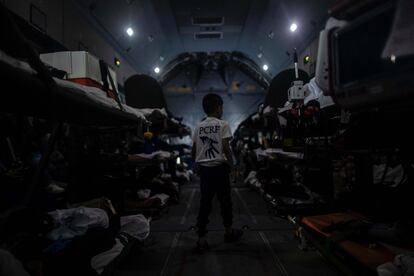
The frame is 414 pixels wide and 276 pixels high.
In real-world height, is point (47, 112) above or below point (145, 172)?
above

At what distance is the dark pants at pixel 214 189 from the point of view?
265 centimetres

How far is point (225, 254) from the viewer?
241 cm

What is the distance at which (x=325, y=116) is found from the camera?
2.45m

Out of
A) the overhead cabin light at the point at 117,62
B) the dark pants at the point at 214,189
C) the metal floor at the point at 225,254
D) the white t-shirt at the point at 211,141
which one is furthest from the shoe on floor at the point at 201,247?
the overhead cabin light at the point at 117,62

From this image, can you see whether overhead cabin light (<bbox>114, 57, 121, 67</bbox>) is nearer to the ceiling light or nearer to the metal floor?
the ceiling light

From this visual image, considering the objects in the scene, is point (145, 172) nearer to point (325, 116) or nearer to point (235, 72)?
point (325, 116)

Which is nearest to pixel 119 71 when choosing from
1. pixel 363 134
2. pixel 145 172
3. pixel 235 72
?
pixel 145 172

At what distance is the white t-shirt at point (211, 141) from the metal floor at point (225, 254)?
0.79 metres

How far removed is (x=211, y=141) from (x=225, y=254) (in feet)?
3.29

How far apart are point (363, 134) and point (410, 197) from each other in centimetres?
96

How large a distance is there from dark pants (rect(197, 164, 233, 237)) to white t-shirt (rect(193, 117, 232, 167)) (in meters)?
0.07

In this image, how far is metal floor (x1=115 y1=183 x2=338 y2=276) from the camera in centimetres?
209

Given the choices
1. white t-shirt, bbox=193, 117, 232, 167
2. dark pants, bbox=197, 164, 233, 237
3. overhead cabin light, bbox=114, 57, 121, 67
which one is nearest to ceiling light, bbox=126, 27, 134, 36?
overhead cabin light, bbox=114, 57, 121, 67

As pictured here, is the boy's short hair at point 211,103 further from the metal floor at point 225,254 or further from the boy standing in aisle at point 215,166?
the metal floor at point 225,254
